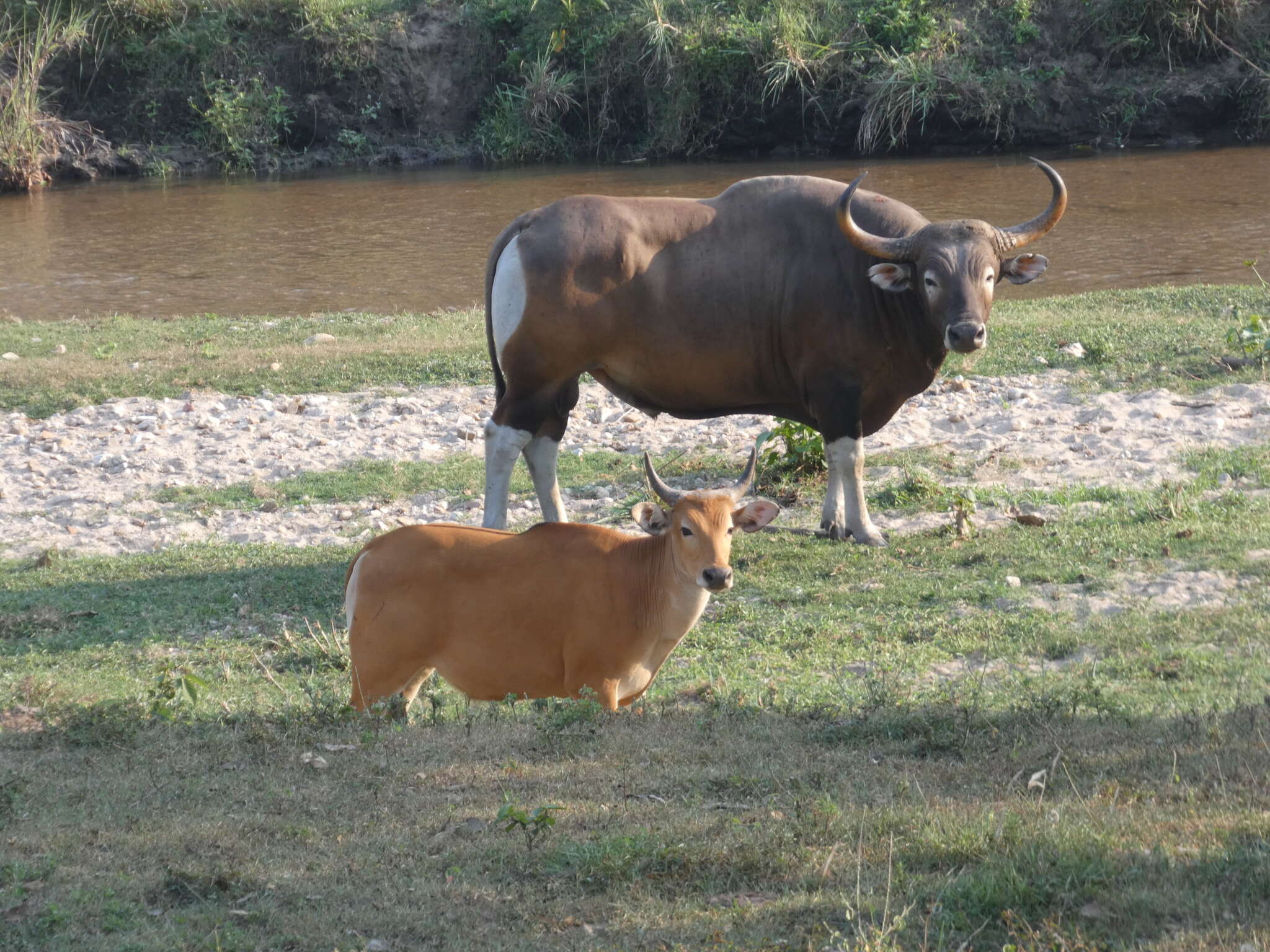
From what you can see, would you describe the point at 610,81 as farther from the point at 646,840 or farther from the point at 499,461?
the point at 646,840

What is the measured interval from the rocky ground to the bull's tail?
1261mm

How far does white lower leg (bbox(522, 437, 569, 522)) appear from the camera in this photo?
30.0 feet

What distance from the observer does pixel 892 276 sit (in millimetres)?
8570

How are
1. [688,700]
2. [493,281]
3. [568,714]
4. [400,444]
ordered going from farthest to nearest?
[400,444], [493,281], [688,700], [568,714]

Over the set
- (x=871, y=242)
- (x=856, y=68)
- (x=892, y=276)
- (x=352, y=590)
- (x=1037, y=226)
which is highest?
(x=856, y=68)

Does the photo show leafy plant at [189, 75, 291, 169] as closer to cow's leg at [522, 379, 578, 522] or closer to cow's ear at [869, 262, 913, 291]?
cow's leg at [522, 379, 578, 522]

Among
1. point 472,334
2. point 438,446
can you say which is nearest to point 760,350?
point 438,446

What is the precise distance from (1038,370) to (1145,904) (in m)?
8.92

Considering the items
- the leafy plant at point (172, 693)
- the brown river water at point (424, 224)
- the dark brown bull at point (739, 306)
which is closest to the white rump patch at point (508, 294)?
the dark brown bull at point (739, 306)

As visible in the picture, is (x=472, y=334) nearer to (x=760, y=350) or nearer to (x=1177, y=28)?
(x=760, y=350)

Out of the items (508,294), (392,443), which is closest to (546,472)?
(508,294)

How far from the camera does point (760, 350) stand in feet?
29.6

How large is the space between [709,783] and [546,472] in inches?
165

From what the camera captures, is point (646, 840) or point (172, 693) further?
point (172, 693)
